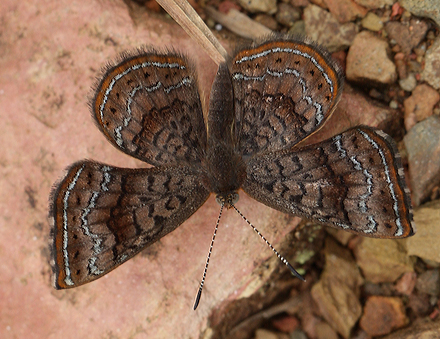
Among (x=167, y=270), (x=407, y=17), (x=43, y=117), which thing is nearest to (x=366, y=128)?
(x=407, y=17)

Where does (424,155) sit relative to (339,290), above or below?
above

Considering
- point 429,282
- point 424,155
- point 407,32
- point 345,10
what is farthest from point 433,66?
point 429,282

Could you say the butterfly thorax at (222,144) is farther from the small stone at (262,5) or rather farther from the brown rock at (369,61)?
the brown rock at (369,61)

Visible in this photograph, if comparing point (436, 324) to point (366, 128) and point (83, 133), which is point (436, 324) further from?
point (83, 133)

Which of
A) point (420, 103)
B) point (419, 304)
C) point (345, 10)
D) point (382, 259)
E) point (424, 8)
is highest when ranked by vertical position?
point (345, 10)

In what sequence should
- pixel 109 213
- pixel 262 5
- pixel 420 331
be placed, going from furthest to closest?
pixel 262 5 < pixel 420 331 < pixel 109 213

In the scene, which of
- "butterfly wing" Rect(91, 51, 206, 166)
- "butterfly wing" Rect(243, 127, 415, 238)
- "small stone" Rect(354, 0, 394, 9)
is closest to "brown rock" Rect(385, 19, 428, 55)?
"small stone" Rect(354, 0, 394, 9)

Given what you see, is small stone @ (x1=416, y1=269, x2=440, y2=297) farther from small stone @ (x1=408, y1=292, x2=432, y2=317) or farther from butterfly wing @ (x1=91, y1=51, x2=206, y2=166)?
butterfly wing @ (x1=91, y1=51, x2=206, y2=166)

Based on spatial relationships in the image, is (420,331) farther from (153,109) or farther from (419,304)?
(153,109)
